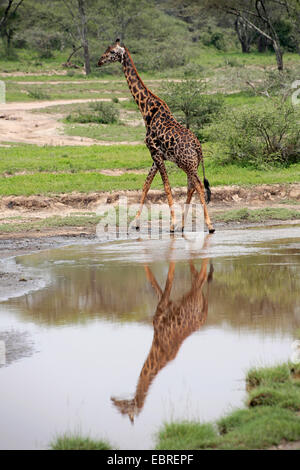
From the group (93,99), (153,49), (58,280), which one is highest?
(153,49)

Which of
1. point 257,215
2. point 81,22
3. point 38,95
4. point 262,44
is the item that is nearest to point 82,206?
point 257,215

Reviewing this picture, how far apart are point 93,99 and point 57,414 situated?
25.6 meters

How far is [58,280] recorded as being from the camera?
9.16 meters

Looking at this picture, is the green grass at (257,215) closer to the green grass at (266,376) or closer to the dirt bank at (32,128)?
the dirt bank at (32,128)

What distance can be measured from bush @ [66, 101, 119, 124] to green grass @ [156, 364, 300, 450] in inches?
790

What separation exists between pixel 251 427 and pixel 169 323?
2.72m

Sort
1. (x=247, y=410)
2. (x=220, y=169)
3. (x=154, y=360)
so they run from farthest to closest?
1. (x=220, y=169)
2. (x=154, y=360)
3. (x=247, y=410)

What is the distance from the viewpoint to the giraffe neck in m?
13.0

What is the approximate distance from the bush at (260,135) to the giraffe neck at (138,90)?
187 inches

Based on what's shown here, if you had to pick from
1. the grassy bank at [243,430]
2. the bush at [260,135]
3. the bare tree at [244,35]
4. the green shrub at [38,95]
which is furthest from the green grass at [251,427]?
the bare tree at [244,35]

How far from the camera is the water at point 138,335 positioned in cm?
488

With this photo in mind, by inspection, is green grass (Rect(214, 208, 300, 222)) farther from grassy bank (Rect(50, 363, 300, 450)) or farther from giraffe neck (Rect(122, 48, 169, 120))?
grassy bank (Rect(50, 363, 300, 450))
